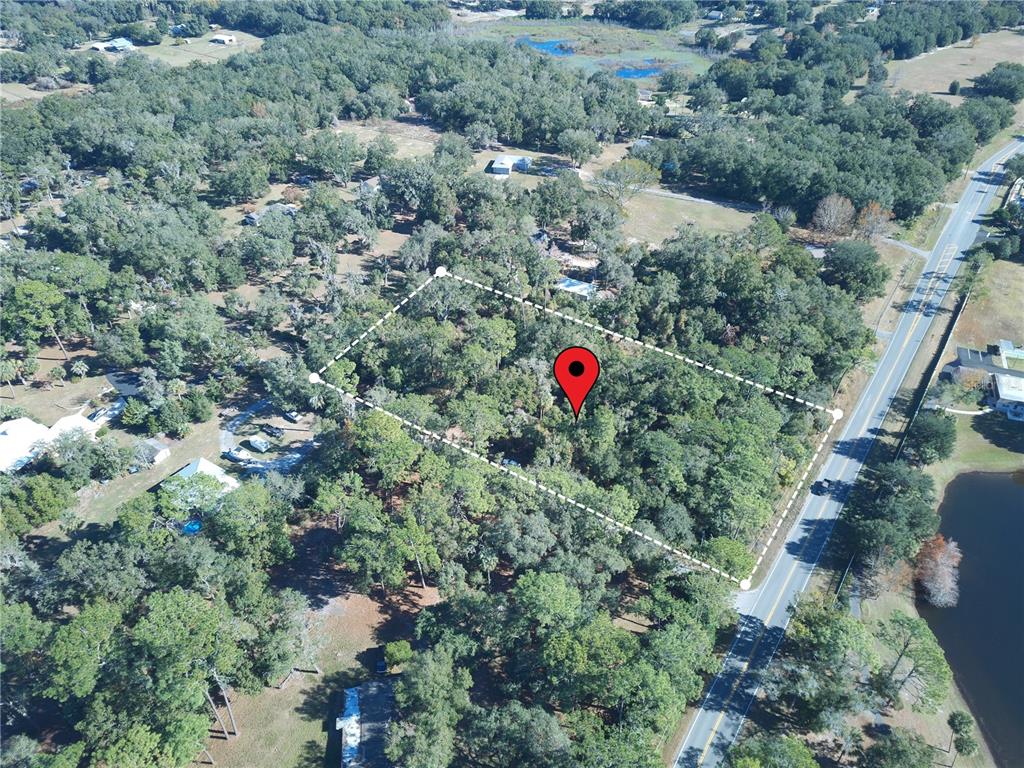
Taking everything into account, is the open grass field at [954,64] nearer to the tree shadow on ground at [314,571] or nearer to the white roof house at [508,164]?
the white roof house at [508,164]

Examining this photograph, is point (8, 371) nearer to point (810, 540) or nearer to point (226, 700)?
point (226, 700)

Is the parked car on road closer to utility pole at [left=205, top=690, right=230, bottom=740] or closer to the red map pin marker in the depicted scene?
the red map pin marker

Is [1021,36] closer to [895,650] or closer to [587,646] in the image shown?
[895,650]

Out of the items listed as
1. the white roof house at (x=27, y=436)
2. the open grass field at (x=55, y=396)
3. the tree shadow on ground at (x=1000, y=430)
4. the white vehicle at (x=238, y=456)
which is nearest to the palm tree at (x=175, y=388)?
the white roof house at (x=27, y=436)

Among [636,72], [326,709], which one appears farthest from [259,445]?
[636,72]

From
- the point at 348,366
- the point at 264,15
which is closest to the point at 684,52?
the point at 264,15

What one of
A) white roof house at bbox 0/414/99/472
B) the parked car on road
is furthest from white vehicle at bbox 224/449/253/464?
the parked car on road
